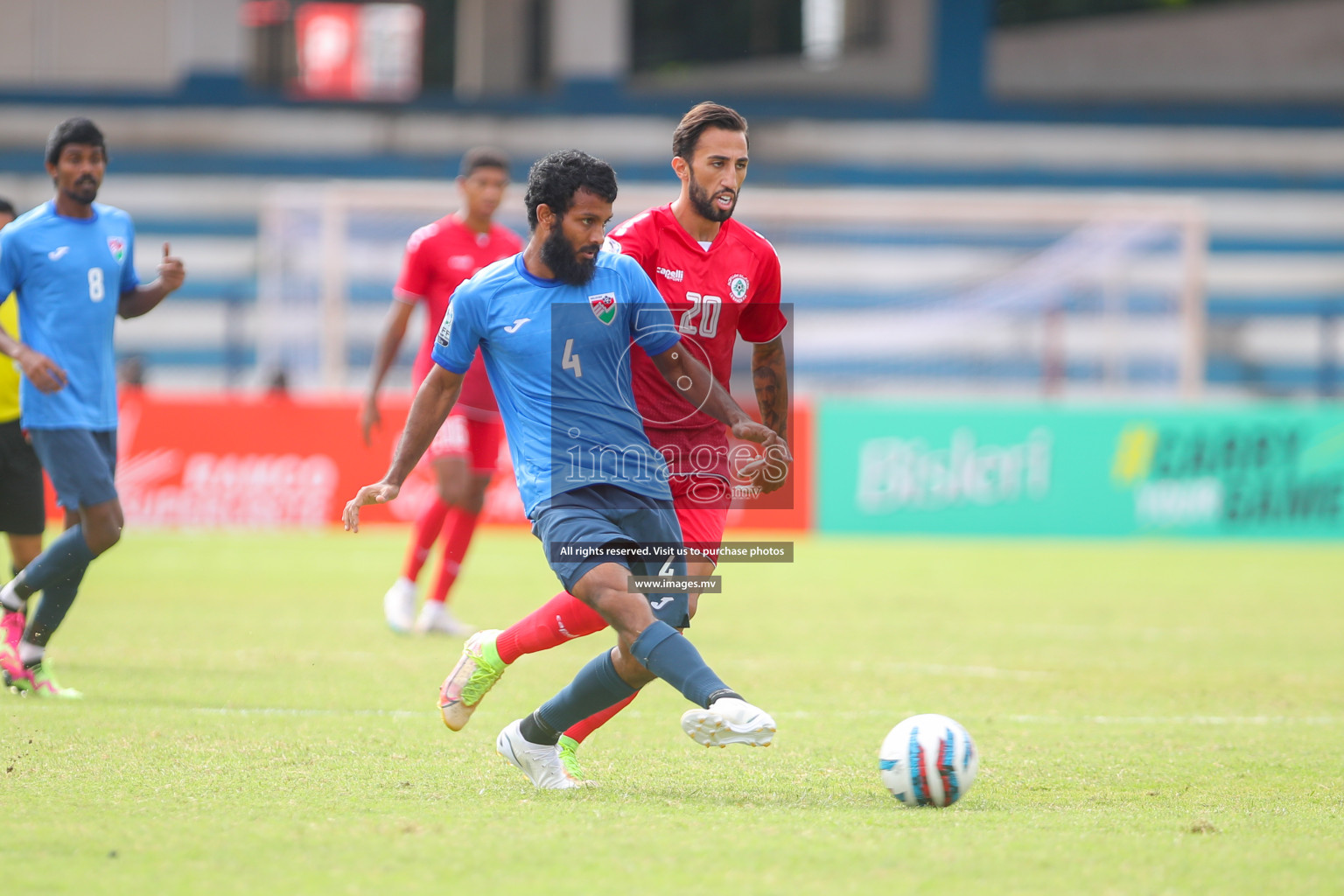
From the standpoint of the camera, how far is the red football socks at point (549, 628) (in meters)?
4.93

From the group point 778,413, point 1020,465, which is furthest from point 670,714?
point 1020,465

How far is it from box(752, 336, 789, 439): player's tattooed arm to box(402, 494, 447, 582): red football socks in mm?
4168

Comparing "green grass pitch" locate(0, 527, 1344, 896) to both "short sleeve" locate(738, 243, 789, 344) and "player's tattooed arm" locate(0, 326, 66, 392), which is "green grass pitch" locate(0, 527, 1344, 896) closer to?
"player's tattooed arm" locate(0, 326, 66, 392)

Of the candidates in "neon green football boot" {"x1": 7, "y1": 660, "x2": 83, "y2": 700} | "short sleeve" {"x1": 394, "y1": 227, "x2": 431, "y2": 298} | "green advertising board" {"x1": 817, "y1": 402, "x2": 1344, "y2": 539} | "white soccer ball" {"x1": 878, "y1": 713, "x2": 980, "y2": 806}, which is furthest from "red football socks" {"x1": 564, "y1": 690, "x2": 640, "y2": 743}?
"green advertising board" {"x1": 817, "y1": 402, "x2": 1344, "y2": 539}

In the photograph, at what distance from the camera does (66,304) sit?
6664 mm

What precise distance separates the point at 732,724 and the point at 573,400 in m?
1.25

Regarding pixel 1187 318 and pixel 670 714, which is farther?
pixel 1187 318

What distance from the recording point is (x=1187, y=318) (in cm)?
1952

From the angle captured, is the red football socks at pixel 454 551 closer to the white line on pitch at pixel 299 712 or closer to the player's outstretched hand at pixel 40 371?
the white line on pitch at pixel 299 712

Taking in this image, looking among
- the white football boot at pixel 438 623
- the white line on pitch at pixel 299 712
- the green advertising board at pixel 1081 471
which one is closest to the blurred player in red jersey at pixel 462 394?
the white football boot at pixel 438 623

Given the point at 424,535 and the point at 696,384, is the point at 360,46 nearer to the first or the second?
the point at 424,535

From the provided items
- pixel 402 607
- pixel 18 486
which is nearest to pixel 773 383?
pixel 18 486

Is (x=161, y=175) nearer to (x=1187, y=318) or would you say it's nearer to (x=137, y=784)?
(x=1187, y=318)

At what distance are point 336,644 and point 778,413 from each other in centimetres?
396
